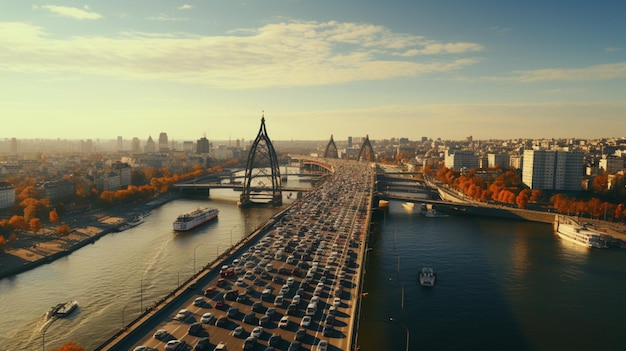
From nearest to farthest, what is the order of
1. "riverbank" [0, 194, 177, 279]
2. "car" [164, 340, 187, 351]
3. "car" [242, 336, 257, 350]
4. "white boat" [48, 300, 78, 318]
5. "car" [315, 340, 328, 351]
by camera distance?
1. "car" [164, 340, 187, 351]
2. "car" [315, 340, 328, 351]
3. "car" [242, 336, 257, 350]
4. "white boat" [48, 300, 78, 318]
5. "riverbank" [0, 194, 177, 279]

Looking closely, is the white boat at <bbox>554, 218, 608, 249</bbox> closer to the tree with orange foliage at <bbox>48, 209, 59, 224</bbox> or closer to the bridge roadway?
the bridge roadway

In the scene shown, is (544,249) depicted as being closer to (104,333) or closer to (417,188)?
(104,333)

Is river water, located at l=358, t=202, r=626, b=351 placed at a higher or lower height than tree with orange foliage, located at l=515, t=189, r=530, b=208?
lower

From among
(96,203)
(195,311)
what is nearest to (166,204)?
(96,203)

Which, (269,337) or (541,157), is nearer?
(269,337)

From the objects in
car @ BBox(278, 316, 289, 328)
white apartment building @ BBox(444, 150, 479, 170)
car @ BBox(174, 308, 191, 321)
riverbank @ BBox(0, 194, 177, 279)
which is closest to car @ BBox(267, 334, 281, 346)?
car @ BBox(278, 316, 289, 328)

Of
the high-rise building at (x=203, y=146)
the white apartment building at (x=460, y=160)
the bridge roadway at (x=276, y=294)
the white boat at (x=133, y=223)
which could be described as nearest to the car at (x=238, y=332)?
the bridge roadway at (x=276, y=294)
